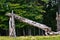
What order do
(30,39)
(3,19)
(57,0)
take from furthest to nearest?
(57,0) → (3,19) → (30,39)

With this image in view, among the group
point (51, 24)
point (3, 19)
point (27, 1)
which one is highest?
point (27, 1)

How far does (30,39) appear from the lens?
9.64 m

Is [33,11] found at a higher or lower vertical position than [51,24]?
higher

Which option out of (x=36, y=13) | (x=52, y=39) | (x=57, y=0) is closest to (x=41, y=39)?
(x=52, y=39)

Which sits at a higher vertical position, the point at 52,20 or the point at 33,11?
the point at 33,11

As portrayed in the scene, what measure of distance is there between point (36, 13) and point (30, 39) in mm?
4550

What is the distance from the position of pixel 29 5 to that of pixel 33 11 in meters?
0.44

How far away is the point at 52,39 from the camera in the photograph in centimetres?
975

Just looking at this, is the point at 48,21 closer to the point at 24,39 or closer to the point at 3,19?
the point at 3,19

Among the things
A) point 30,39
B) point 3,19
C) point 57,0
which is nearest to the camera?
point 30,39

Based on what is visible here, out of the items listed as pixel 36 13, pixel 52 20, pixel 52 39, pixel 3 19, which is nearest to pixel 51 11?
pixel 52 20

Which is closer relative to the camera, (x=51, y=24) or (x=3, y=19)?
(x=3, y=19)

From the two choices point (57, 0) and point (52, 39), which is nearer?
point (52, 39)

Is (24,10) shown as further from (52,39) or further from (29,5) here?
(52,39)
